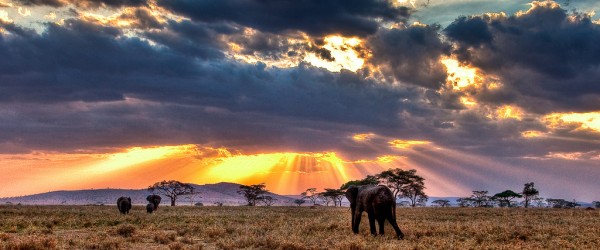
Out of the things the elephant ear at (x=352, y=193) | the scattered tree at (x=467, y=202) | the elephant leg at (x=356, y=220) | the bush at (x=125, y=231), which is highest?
the elephant ear at (x=352, y=193)

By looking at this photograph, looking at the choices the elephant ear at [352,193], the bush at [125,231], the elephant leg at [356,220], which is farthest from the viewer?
the elephant ear at [352,193]

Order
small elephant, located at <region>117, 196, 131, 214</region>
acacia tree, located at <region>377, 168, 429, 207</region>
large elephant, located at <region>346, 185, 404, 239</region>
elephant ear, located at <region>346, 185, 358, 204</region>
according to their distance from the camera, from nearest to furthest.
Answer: large elephant, located at <region>346, 185, 404, 239</region> < elephant ear, located at <region>346, 185, 358, 204</region> < small elephant, located at <region>117, 196, 131, 214</region> < acacia tree, located at <region>377, 168, 429, 207</region>

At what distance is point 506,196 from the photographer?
145750 mm

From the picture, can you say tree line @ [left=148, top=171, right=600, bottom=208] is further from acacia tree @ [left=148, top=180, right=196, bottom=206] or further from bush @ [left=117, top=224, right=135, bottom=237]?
bush @ [left=117, top=224, right=135, bottom=237]

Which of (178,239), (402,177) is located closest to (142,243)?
(178,239)

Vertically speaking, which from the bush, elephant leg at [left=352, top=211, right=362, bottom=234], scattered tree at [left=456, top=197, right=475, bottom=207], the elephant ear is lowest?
scattered tree at [left=456, top=197, right=475, bottom=207]

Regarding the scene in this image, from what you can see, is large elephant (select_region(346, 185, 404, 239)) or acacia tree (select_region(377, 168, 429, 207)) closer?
large elephant (select_region(346, 185, 404, 239))

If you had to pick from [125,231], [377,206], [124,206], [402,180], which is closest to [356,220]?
[377,206]

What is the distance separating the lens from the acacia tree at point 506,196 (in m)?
145

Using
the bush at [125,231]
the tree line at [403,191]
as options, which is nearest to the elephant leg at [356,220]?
the bush at [125,231]

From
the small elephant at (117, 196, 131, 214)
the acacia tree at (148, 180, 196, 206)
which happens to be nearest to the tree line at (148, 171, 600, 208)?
the acacia tree at (148, 180, 196, 206)

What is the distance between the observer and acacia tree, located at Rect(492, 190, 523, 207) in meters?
145

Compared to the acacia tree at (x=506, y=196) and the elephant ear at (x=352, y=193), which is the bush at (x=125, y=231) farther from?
the acacia tree at (x=506, y=196)

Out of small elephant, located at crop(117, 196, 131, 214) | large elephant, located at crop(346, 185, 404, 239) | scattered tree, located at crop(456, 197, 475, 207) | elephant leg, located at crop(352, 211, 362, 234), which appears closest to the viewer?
large elephant, located at crop(346, 185, 404, 239)
